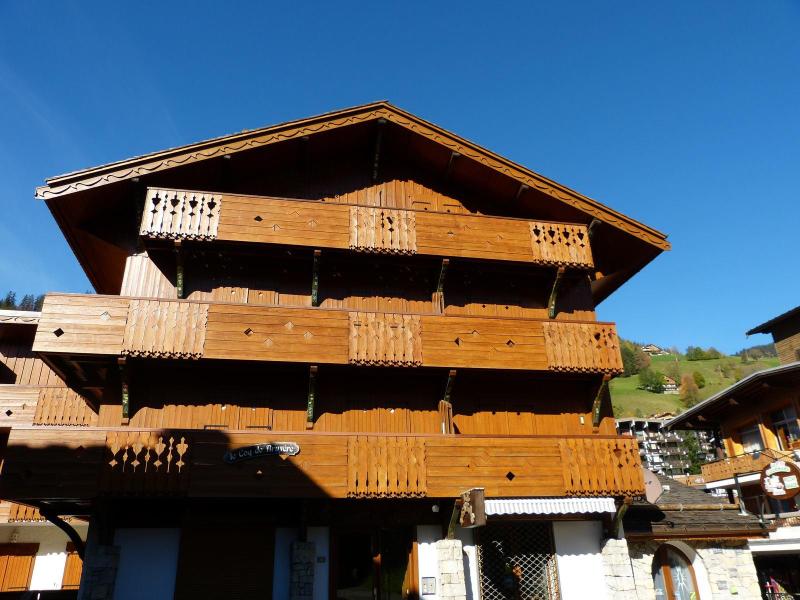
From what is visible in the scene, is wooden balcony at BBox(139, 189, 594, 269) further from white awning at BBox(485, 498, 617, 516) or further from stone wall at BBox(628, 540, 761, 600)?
stone wall at BBox(628, 540, 761, 600)

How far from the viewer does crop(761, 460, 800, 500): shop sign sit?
63.1 ft

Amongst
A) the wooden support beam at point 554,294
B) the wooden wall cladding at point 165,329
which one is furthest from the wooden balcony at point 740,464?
the wooden wall cladding at point 165,329

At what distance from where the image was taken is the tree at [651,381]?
10929cm

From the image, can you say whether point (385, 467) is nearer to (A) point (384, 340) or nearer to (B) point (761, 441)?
(A) point (384, 340)

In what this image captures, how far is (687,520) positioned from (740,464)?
49.7 feet

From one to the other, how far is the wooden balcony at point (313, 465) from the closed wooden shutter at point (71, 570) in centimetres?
1399

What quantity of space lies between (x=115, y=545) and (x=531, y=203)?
45.8 ft

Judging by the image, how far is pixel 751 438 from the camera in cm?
3020

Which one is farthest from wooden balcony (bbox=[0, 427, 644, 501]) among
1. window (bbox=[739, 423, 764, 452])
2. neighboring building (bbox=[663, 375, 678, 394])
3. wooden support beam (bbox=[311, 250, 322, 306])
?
neighboring building (bbox=[663, 375, 678, 394])

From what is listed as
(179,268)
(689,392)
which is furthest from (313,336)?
(689,392)

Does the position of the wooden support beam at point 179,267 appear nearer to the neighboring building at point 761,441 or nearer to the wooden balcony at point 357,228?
the wooden balcony at point 357,228

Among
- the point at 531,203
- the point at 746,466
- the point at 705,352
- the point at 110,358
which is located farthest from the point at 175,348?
the point at 705,352

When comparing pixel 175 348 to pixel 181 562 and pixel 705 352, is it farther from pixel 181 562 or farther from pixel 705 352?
pixel 705 352

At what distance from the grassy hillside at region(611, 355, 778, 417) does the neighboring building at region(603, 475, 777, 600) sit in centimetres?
8072
